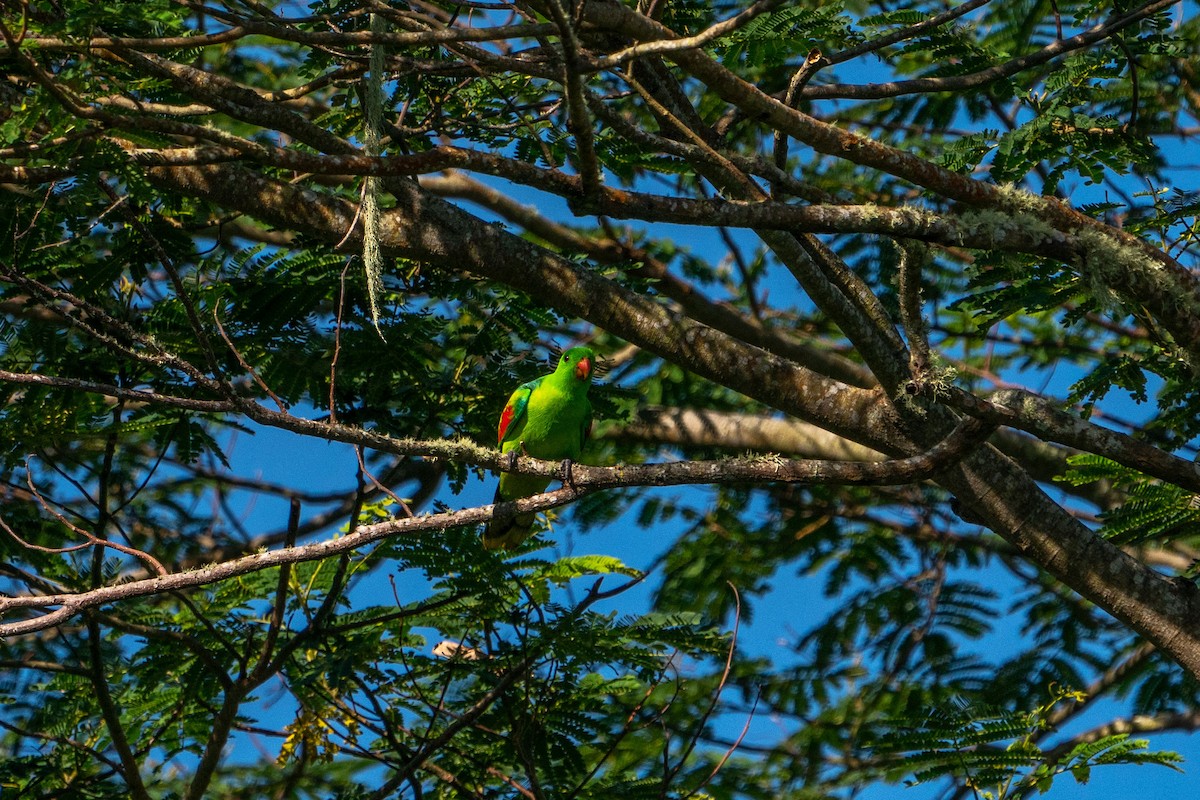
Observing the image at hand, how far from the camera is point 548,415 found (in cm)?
539

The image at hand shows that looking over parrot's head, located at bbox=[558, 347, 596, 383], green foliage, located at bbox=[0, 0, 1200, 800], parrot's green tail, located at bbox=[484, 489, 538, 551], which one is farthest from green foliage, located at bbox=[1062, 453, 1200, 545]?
parrot's green tail, located at bbox=[484, 489, 538, 551]

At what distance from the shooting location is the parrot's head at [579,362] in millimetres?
5441

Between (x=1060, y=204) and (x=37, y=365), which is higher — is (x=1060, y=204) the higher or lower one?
the lower one

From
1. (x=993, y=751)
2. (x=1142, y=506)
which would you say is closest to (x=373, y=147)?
(x=993, y=751)

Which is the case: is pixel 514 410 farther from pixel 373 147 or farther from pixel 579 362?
pixel 373 147

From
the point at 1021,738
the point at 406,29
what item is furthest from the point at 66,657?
the point at 1021,738

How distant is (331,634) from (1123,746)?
3.08 m

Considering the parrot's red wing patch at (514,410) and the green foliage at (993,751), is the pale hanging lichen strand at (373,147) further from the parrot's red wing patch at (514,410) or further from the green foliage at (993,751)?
the green foliage at (993,751)

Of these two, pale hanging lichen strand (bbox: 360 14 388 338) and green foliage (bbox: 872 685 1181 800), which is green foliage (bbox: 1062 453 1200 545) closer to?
green foliage (bbox: 872 685 1181 800)

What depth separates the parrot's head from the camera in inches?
214

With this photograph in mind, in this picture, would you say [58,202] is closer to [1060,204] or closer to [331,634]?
[331,634]

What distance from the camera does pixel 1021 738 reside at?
4566mm

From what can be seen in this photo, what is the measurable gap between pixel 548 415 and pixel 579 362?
0.30 metres

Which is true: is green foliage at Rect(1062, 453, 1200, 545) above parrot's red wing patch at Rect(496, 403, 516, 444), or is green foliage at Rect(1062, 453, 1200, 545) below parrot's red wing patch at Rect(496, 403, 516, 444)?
below
